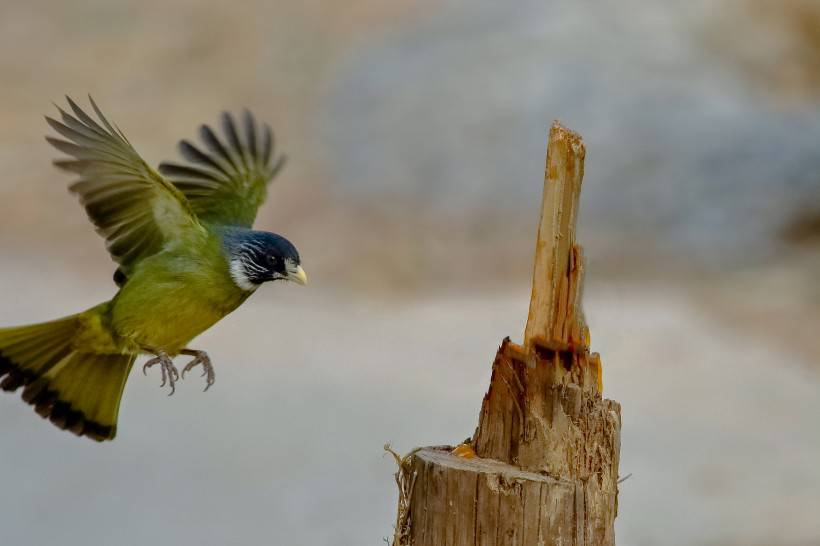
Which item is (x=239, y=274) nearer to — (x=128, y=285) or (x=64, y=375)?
(x=128, y=285)

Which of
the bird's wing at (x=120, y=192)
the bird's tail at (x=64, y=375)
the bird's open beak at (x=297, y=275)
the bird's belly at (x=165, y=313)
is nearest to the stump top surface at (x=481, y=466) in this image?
the bird's open beak at (x=297, y=275)

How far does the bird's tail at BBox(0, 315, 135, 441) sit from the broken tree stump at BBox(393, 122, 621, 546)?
5.87 feet

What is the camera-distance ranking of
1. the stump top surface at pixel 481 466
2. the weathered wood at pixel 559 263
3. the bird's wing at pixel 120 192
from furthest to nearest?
the bird's wing at pixel 120 192
the weathered wood at pixel 559 263
the stump top surface at pixel 481 466

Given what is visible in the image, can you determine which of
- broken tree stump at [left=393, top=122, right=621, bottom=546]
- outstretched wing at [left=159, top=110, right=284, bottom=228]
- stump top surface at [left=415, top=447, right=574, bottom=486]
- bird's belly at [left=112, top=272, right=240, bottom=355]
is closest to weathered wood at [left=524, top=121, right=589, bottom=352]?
broken tree stump at [left=393, top=122, right=621, bottom=546]

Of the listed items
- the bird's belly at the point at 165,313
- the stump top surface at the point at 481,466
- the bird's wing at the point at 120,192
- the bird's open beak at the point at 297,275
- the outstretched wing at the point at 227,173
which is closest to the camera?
the stump top surface at the point at 481,466

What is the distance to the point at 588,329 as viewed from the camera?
313 centimetres

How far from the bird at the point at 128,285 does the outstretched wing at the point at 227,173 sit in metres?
0.32

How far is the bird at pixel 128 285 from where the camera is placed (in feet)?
12.7

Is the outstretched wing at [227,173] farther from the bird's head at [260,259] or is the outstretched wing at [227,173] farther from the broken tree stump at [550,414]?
the broken tree stump at [550,414]

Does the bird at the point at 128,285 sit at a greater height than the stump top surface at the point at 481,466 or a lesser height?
greater

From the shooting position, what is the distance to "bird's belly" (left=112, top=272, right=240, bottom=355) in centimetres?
396

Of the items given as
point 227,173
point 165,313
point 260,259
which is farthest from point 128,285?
point 227,173

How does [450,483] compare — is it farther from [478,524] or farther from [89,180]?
[89,180]

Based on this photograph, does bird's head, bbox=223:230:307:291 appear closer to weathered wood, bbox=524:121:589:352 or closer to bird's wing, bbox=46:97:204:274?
bird's wing, bbox=46:97:204:274
